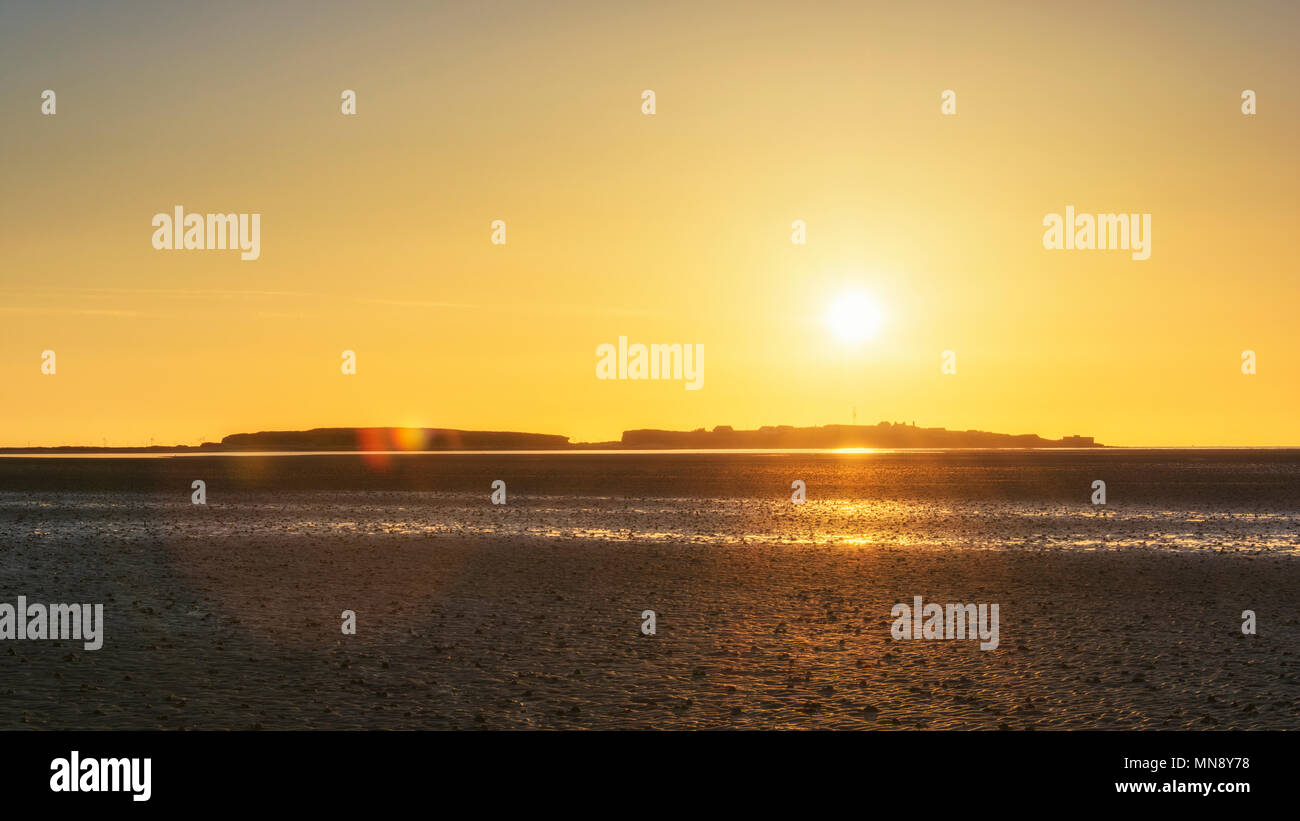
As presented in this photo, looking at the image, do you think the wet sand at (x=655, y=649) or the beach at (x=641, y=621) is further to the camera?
the beach at (x=641, y=621)

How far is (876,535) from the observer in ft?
134

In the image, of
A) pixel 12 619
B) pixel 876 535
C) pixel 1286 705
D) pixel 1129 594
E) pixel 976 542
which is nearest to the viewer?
pixel 1286 705

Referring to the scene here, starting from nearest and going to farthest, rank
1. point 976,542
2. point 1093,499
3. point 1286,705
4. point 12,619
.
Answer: point 1286,705 → point 12,619 → point 976,542 → point 1093,499

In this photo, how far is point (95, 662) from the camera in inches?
685

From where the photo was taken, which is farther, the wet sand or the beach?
the beach

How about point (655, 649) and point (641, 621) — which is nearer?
point (655, 649)

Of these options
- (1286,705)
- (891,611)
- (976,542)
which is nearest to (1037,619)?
(891,611)

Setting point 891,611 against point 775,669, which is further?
point 891,611

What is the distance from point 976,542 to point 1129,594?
1266cm

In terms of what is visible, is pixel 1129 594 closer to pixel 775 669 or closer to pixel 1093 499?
pixel 775 669
